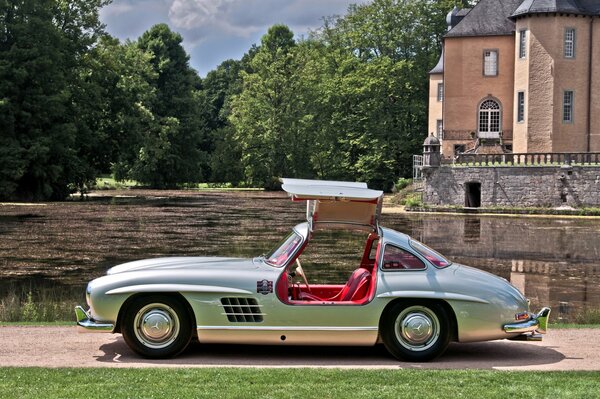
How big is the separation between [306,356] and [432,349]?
1.35 meters

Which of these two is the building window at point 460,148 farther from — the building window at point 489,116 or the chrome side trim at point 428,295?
the chrome side trim at point 428,295

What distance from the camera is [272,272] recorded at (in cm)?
937

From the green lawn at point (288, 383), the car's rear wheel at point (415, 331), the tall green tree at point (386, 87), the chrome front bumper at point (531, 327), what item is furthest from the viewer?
the tall green tree at point (386, 87)

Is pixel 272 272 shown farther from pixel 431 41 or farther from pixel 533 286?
pixel 431 41

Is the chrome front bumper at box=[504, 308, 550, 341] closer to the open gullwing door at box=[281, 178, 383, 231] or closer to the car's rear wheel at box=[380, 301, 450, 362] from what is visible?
the car's rear wheel at box=[380, 301, 450, 362]

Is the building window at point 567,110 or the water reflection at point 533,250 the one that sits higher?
the building window at point 567,110

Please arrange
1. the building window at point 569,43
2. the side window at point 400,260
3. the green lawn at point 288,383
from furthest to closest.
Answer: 1. the building window at point 569,43
2. the side window at point 400,260
3. the green lawn at point 288,383

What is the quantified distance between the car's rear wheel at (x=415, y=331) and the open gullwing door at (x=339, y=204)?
4.18ft

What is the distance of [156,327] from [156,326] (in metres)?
0.01

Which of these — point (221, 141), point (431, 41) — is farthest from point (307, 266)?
point (221, 141)

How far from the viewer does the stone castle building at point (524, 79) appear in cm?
5228

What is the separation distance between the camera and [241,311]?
9133 mm

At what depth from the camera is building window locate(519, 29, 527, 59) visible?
53281 millimetres

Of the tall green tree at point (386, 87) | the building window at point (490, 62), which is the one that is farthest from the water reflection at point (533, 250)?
the tall green tree at point (386, 87)
